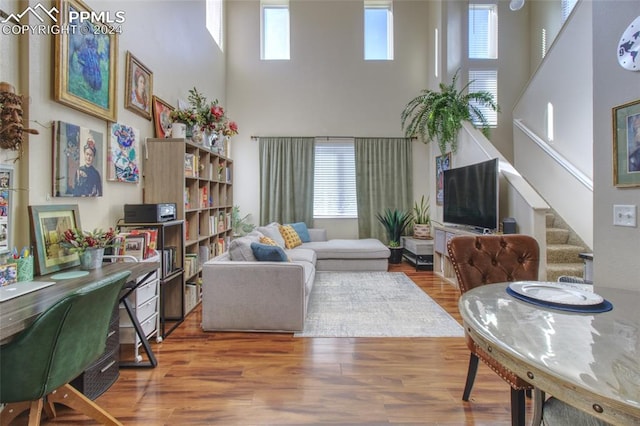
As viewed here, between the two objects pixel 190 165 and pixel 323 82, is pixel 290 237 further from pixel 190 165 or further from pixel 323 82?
pixel 323 82

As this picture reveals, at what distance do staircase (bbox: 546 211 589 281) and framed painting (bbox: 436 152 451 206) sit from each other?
58.0 inches

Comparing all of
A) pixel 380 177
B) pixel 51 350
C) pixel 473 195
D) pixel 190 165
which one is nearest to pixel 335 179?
pixel 380 177

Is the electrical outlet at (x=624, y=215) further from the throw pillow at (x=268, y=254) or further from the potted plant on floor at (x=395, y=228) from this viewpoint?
the potted plant on floor at (x=395, y=228)

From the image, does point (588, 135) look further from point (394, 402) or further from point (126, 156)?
point (126, 156)

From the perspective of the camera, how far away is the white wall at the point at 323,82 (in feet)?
18.2

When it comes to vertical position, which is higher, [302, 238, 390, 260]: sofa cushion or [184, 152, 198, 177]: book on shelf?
[184, 152, 198, 177]: book on shelf

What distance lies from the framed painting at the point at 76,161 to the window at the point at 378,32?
495 cm

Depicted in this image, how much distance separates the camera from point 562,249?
3.36m

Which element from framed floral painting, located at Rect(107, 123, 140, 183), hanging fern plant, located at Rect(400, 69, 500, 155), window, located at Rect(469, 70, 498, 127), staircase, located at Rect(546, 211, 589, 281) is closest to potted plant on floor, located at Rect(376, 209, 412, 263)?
hanging fern plant, located at Rect(400, 69, 500, 155)

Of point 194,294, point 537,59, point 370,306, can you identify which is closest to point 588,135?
point 537,59

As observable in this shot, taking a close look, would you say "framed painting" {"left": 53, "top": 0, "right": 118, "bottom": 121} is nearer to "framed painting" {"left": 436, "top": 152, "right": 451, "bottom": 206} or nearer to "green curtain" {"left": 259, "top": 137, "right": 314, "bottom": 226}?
"green curtain" {"left": 259, "top": 137, "right": 314, "bottom": 226}

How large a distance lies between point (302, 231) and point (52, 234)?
11.9 feet

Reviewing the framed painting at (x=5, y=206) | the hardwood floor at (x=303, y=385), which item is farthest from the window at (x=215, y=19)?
the hardwood floor at (x=303, y=385)

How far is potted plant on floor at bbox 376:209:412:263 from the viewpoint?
526cm
